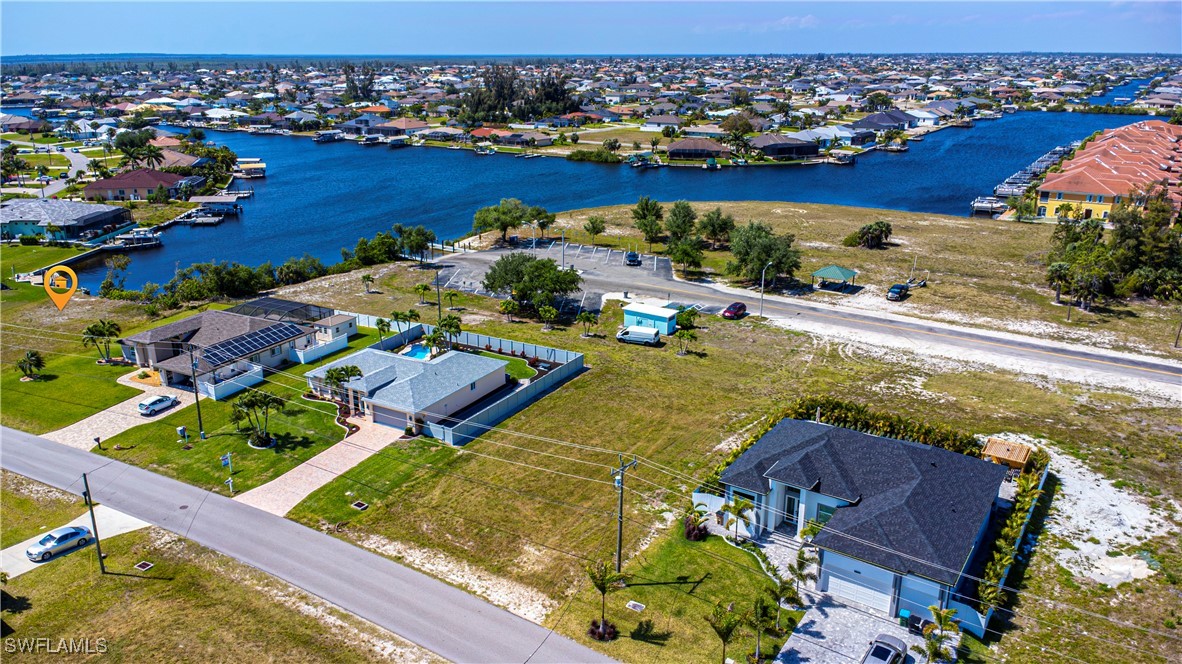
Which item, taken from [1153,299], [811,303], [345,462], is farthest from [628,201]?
[345,462]

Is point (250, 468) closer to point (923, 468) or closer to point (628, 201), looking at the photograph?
point (923, 468)

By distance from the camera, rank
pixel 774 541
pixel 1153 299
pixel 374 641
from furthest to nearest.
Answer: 1. pixel 1153 299
2. pixel 774 541
3. pixel 374 641

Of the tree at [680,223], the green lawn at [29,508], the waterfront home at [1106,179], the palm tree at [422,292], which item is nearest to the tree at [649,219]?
the tree at [680,223]

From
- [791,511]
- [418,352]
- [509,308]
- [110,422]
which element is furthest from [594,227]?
[791,511]

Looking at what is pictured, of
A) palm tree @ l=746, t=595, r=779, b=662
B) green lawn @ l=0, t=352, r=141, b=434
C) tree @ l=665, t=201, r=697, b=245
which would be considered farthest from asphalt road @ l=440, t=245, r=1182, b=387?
palm tree @ l=746, t=595, r=779, b=662

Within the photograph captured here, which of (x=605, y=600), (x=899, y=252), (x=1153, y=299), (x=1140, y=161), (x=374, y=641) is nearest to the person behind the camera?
(x=374, y=641)

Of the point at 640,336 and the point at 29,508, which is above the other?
the point at 640,336

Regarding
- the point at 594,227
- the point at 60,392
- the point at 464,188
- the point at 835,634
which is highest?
the point at 464,188

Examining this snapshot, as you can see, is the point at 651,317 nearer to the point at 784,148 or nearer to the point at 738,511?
the point at 738,511
